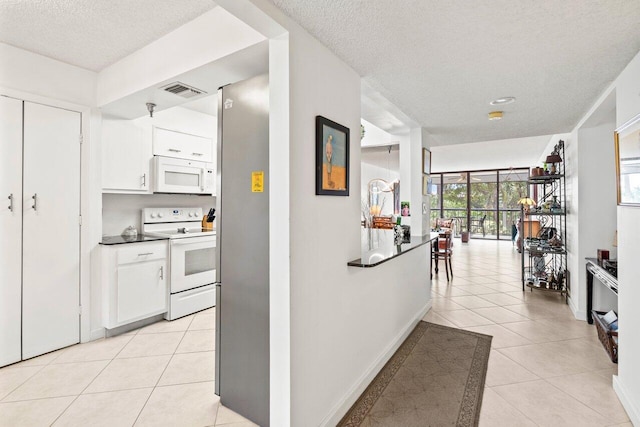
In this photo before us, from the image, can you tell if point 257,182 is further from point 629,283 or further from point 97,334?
point 97,334

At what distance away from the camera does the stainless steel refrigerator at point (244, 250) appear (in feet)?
5.89

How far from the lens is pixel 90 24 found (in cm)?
220

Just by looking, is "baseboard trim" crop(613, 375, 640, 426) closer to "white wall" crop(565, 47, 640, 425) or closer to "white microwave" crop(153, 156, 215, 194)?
"white wall" crop(565, 47, 640, 425)

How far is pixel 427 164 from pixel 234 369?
10.6ft

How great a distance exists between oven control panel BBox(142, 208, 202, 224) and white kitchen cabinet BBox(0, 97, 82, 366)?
0.89 metres

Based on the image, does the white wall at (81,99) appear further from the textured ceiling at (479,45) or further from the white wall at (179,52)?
the textured ceiling at (479,45)

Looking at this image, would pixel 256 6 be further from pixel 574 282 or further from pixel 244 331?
pixel 574 282

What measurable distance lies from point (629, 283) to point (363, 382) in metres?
1.83

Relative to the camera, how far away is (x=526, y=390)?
2.23 m

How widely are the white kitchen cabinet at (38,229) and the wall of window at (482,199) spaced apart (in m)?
10.1

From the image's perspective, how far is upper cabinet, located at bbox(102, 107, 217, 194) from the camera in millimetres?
3262

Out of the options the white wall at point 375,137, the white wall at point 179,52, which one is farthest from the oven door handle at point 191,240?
the white wall at point 375,137

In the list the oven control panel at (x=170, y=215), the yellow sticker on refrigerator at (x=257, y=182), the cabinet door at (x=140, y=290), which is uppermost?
the yellow sticker on refrigerator at (x=257, y=182)

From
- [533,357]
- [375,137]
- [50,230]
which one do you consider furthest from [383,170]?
[50,230]
